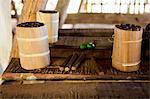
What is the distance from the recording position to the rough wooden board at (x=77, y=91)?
104 cm

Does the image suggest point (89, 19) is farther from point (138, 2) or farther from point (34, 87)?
point (34, 87)

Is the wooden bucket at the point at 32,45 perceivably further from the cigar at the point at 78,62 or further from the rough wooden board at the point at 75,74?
the cigar at the point at 78,62

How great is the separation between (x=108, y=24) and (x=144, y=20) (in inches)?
8.8

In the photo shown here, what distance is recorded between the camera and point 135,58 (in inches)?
49.4

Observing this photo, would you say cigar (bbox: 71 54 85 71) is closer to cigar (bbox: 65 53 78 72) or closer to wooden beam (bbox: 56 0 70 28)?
cigar (bbox: 65 53 78 72)

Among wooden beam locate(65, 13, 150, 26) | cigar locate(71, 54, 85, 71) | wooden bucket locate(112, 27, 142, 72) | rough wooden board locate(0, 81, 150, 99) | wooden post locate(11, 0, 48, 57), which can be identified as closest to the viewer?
rough wooden board locate(0, 81, 150, 99)

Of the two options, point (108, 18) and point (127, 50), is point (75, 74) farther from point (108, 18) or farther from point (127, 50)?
point (108, 18)

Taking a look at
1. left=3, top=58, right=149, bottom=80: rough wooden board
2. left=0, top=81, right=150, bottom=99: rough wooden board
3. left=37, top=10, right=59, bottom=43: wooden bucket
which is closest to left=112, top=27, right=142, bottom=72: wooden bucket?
left=3, top=58, right=149, bottom=80: rough wooden board

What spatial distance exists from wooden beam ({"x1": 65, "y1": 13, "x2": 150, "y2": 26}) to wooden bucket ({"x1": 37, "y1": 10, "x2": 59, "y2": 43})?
0.20 metres

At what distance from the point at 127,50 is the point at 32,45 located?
0.47 meters

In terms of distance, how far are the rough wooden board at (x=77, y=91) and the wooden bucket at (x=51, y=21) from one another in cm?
42

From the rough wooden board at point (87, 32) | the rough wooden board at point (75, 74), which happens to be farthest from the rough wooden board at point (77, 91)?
the rough wooden board at point (87, 32)

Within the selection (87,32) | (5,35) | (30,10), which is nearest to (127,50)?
(87,32)

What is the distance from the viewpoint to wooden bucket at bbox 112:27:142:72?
3.97 ft
